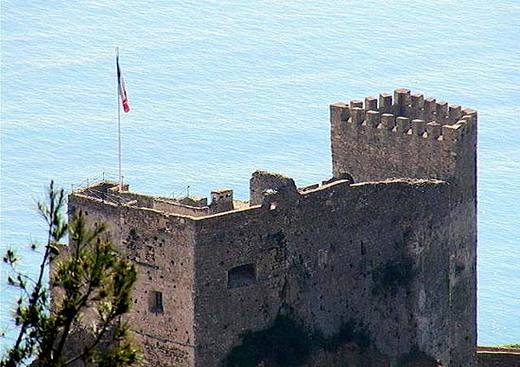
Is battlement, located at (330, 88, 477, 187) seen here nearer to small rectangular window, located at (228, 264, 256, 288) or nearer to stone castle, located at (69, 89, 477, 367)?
stone castle, located at (69, 89, 477, 367)

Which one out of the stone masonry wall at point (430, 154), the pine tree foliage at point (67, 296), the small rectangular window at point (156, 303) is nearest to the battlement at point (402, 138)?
the stone masonry wall at point (430, 154)

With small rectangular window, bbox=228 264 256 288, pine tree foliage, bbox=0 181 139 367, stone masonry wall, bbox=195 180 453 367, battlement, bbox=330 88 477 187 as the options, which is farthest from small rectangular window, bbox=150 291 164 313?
pine tree foliage, bbox=0 181 139 367

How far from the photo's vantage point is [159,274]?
69500 mm

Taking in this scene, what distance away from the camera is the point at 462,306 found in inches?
3093

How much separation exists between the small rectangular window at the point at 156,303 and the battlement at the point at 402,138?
10.6 meters

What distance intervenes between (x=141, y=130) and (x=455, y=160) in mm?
67291

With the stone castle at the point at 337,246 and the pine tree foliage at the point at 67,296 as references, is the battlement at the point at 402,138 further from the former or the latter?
the pine tree foliage at the point at 67,296

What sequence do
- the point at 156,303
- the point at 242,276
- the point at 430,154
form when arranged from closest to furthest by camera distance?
the point at 156,303
the point at 242,276
the point at 430,154

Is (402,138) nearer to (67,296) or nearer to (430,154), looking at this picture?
(430,154)

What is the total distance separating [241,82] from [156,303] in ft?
272

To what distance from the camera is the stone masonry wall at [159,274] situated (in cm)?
6894

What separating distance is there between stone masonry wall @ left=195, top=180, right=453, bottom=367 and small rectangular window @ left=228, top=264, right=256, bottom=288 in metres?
0.17

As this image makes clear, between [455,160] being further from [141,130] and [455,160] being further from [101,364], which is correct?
[141,130]

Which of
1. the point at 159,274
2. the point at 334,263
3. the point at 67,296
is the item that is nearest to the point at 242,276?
the point at 159,274
